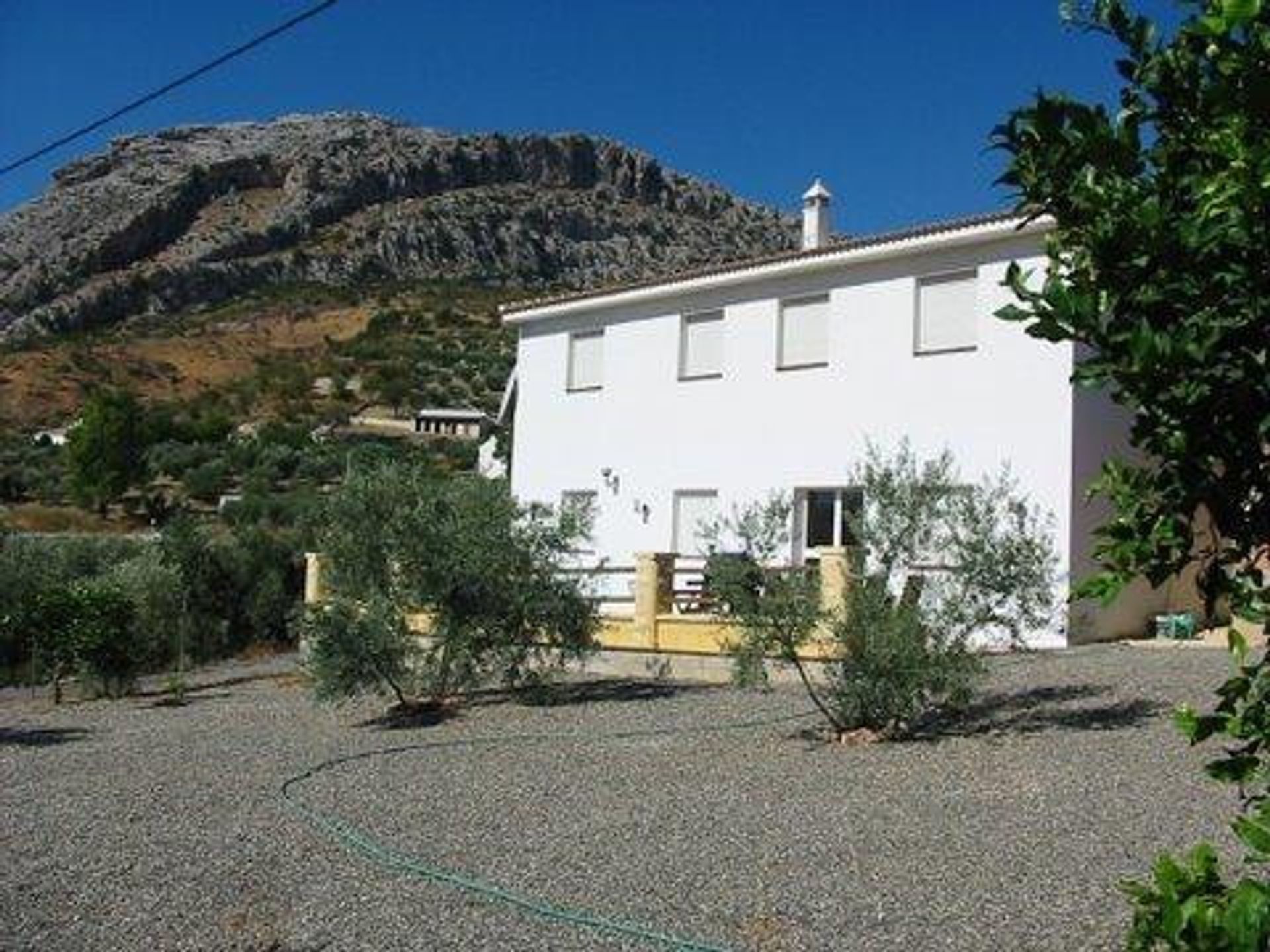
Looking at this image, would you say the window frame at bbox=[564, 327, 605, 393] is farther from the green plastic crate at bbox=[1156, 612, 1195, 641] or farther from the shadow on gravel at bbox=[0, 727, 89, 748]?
the shadow on gravel at bbox=[0, 727, 89, 748]

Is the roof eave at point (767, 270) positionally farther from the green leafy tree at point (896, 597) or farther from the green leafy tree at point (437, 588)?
the green leafy tree at point (437, 588)

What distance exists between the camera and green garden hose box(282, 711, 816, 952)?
676cm

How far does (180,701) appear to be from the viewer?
19078mm

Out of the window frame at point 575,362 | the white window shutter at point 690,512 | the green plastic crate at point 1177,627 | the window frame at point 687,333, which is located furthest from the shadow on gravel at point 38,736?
the green plastic crate at point 1177,627

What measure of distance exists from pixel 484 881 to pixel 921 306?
43.8 feet

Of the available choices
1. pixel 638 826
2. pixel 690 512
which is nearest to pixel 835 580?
pixel 638 826

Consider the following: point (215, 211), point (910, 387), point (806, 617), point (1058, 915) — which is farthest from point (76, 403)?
point (1058, 915)

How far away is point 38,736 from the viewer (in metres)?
15.7

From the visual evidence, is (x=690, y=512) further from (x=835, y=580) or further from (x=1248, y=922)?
(x=1248, y=922)

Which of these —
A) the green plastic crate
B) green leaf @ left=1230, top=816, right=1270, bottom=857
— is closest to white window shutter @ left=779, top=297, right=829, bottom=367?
the green plastic crate

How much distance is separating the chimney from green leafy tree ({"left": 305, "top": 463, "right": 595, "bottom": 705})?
9.85m

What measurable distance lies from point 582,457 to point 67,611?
8.60 meters

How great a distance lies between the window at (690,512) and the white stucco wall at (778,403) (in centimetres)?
15

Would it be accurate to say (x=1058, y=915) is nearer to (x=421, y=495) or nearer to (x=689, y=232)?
(x=421, y=495)
